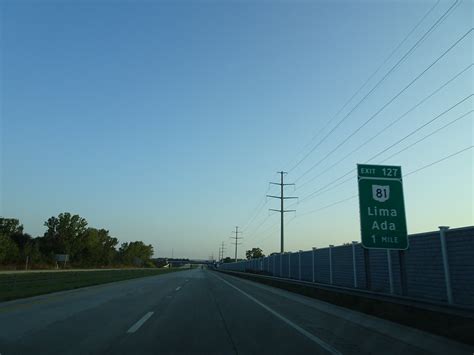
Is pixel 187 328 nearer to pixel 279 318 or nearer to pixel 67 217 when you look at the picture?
pixel 279 318

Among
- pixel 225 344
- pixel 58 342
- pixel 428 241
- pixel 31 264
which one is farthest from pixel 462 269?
pixel 31 264

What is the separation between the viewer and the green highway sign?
1538cm

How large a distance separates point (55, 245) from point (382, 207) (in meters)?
122

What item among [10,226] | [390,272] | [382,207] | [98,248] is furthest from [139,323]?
[98,248]

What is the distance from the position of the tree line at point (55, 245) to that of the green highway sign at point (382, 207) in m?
90.2

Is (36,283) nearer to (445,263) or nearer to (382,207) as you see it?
(382,207)

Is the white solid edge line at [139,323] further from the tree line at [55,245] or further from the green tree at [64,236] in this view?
the green tree at [64,236]

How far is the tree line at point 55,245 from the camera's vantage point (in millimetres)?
99456

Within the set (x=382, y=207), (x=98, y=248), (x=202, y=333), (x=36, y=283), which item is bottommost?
(x=202, y=333)

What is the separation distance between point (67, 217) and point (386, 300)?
408 feet

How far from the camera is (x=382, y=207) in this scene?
52.0 ft

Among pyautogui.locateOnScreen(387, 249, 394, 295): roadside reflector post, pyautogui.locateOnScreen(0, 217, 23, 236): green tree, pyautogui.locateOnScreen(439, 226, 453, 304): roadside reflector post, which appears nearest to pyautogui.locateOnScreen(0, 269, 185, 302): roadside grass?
pyautogui.locateOnScreen(387, 249, 394, 295): roadside reflector post

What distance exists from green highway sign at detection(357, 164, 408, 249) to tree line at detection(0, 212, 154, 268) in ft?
296

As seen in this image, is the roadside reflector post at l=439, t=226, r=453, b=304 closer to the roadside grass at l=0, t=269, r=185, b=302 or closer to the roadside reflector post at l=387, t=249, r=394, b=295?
the roadside reflector post at l=387, t=249, r=394, b=295
